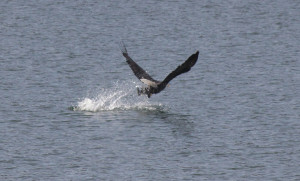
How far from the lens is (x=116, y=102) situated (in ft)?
132

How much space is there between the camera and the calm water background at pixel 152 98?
31.3m

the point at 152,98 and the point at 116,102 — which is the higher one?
the point at 116,102

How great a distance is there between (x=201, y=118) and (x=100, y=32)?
82.5ft

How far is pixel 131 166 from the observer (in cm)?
3077

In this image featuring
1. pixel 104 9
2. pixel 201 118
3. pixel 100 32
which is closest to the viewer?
pixel 201 118

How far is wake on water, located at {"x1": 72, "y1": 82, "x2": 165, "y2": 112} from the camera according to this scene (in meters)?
39.0

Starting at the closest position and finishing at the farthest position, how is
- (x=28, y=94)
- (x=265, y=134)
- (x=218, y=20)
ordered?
(x=265, y=134) → (x=28, y=94) → (x=218, y=20)

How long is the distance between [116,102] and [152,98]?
8.00ft

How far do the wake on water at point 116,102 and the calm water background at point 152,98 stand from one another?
0.32 ft

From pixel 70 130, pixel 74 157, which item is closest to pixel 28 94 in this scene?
pixel 70 130

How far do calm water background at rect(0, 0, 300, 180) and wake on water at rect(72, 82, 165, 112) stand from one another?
0.10m

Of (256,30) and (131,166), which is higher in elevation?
→ (131,166)

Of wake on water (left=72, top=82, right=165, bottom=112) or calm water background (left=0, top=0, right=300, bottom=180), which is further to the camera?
wake on water (left=72, top=82, right=165, bottom=112)

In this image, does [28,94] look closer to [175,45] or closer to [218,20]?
[175,45]
